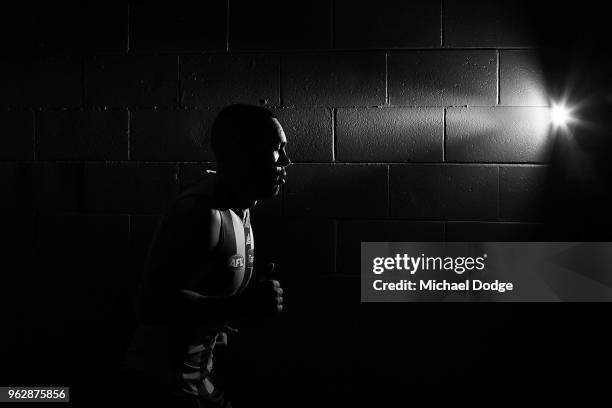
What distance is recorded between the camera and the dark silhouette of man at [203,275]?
1566 millimetres

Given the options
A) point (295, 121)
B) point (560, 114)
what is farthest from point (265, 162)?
point (560, 114)

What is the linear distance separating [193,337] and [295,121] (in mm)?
1300

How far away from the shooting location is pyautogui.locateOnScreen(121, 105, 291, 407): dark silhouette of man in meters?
1.57

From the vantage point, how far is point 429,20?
2590mm

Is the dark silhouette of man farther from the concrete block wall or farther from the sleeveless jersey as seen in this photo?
the concrete block wall

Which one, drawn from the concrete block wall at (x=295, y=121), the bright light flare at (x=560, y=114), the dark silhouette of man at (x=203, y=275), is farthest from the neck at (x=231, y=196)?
the bright light flare at (x=560, y=114)

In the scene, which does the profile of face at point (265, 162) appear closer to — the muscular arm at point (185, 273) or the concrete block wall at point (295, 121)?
the muscular arm at point (185, 273)

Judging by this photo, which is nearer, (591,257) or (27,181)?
(591,257)

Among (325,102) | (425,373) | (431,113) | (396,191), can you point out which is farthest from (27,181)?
(425,373)

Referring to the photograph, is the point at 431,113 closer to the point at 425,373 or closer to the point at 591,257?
the point at 591,257

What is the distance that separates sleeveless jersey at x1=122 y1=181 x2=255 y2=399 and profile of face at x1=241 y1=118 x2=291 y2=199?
0.43 ft

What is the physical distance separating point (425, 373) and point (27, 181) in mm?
2340

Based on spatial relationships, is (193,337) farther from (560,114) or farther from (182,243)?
(560,114)

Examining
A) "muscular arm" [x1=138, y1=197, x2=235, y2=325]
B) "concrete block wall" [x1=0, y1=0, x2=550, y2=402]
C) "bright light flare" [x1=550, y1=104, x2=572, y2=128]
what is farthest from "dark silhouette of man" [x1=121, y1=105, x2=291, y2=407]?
"bright light flare" [x1=550, y1=104, x2=572, y2=128]
